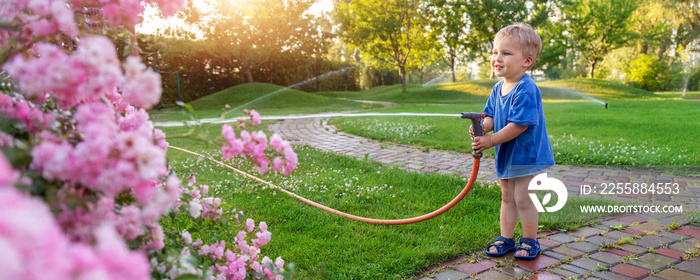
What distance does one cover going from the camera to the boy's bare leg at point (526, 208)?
3.02m

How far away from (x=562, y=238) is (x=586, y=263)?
47 cm

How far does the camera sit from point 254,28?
27.8 metres

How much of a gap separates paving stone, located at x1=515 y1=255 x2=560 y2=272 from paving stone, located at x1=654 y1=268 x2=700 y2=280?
0.59 metres

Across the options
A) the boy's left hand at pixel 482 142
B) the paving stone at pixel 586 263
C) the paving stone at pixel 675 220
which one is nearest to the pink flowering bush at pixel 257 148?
the boy's left hand at pixel 482 142

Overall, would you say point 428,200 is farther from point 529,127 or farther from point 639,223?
point 639,223

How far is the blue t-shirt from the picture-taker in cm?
289

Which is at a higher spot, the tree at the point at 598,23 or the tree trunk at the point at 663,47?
the tree at the point at 598,23

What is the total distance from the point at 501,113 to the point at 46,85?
288 cm

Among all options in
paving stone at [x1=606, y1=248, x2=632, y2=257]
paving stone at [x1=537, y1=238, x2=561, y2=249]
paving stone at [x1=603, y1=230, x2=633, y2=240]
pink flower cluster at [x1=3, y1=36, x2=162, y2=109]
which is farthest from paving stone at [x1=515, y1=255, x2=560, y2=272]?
pink flower cluster at [x1=3, y1=36, x2=162, y2=109]

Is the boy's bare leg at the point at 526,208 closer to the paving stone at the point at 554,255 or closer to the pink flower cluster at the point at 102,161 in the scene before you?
the paving stone at the point at 554,255

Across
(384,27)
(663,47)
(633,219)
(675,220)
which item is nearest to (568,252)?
(633,219)

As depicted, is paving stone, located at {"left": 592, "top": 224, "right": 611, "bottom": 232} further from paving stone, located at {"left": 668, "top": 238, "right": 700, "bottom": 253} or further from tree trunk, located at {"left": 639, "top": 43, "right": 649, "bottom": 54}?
tree trunk, located at {"left": 639, "top": 43, "right": 649, "bottom": 54}

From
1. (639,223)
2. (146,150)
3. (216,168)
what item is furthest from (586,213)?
(216,168)

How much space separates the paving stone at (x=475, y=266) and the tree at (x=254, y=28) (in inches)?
1036
